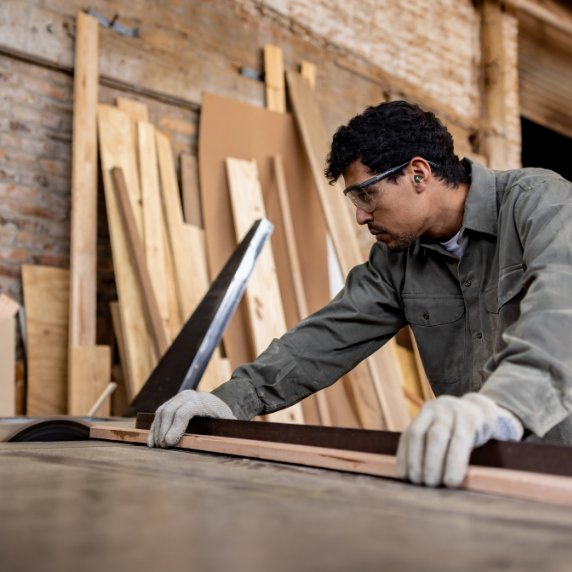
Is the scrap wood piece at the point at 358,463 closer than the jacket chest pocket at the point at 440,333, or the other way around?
the scrap wood piece at the point at 358,463

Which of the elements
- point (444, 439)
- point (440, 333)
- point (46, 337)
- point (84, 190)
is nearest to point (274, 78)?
point (84, 190)

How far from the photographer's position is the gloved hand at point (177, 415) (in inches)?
75.4

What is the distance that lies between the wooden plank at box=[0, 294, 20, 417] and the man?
1842mm

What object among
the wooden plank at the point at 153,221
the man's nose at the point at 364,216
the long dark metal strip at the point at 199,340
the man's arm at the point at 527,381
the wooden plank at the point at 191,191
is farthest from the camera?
the wooden plank at the point at 191,191

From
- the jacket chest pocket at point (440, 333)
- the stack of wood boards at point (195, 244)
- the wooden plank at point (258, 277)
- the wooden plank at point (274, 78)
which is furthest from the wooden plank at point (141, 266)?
the jacket chest pocket at point (440, 333)

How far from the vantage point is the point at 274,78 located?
5.33 m

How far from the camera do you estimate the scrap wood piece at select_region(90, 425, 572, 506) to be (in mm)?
1100

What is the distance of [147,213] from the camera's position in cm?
428

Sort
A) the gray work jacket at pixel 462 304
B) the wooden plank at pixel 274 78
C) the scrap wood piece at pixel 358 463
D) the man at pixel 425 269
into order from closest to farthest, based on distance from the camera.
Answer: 1. the scrap wood piece at pixel 358 463
2. the gray work jacket at pixel 462 304
3. the man at pixel 425 269
4. the wooden plank at pixel 274 78

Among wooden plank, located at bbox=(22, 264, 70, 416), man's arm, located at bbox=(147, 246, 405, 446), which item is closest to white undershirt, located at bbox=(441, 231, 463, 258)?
man's arm, located at bbox=(147, 246, 405, 446)

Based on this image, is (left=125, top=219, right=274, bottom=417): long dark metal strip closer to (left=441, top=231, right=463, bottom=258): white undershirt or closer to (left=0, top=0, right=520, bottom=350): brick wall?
(left=441, top=231, right=463, bottom=258): white undershirt

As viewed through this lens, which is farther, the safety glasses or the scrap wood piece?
the safety glasses

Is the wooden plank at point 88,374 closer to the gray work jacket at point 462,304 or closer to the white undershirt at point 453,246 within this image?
the gray work jacket at point 462,304

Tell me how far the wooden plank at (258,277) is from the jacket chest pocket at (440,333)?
1.95 metres
